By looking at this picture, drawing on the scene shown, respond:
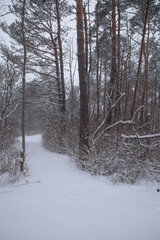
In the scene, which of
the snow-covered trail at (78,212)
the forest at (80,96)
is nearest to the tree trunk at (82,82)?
the forest at (80,96)

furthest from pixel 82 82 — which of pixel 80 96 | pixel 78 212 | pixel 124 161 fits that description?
pixel 78 212

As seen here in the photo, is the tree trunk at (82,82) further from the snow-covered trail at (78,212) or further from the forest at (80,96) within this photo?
the snow-covered trail at (78,212)

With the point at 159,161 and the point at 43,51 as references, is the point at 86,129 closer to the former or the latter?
the point at 159,161

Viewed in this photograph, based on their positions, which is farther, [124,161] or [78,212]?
[124,161]

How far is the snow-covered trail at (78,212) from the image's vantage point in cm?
127

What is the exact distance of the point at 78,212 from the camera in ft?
5.21

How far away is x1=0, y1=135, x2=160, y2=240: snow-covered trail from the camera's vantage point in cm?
127

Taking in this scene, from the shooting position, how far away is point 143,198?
6.63 ft

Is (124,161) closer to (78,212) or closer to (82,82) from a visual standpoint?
(78,212)

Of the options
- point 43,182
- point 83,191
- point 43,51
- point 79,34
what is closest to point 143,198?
point 83,191

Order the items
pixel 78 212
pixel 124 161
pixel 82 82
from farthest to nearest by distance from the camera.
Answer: pixel 82 82 < pixel 124 161 < pixel 78 212

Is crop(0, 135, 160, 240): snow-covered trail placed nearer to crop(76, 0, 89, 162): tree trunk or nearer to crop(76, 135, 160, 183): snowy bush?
crop(76, 135, 160, 183): snowy bush

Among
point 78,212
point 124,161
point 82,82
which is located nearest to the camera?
point 78,212

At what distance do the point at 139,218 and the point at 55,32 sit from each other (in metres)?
8.04
